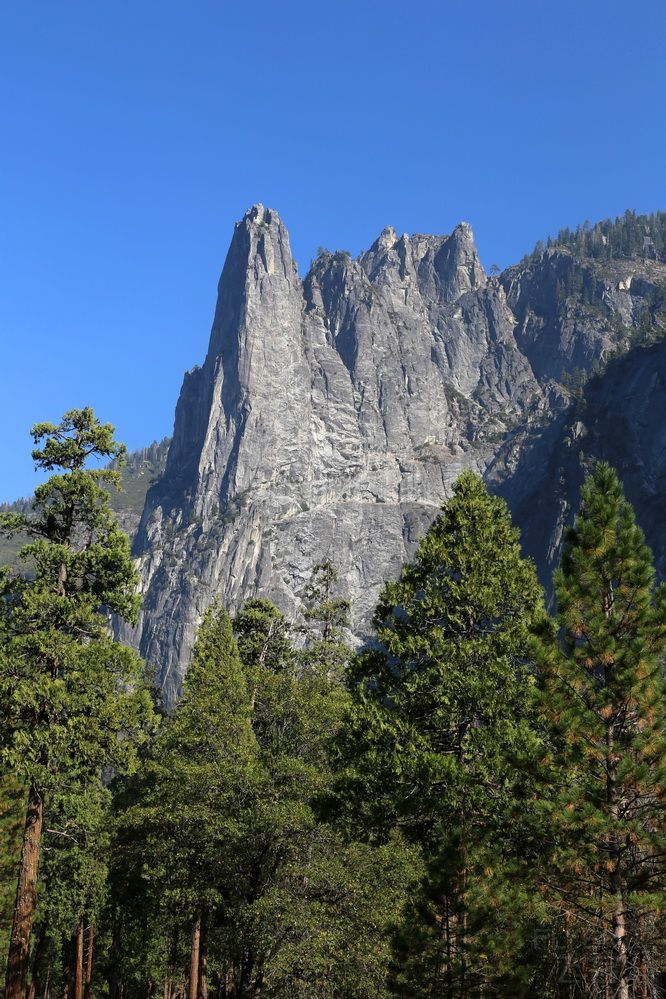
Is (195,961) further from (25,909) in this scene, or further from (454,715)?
(454,715)

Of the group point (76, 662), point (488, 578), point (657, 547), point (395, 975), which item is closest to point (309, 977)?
point (395, 975)

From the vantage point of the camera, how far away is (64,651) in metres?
18.2

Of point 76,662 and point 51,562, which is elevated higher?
point 51,562

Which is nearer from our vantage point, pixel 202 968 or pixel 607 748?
pixel 607 748

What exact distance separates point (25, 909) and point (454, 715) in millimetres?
9777

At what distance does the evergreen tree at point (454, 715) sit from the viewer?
13.4m

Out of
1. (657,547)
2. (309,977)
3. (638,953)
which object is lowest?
(309,977)

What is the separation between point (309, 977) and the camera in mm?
18516

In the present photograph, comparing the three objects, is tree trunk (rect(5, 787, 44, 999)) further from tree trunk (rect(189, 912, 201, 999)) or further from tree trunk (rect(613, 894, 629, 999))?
tree trunk (rect(613, 894, 629, 999))

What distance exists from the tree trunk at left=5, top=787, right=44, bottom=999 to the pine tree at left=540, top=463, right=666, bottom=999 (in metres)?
10.9

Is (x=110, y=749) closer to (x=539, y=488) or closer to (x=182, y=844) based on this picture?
(x=182, y=844)

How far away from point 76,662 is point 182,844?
6844 mm

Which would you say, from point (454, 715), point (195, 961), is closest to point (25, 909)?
point (454, 715)

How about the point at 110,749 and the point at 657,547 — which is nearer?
the point at 110,749
